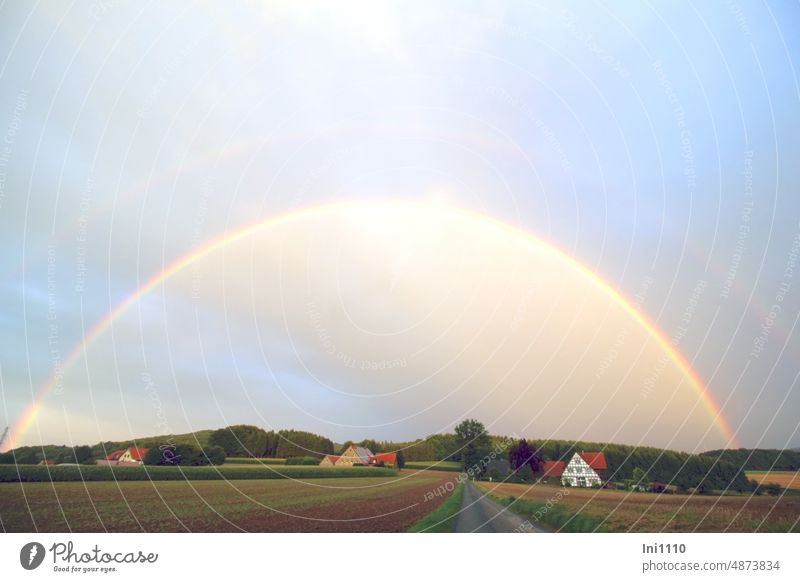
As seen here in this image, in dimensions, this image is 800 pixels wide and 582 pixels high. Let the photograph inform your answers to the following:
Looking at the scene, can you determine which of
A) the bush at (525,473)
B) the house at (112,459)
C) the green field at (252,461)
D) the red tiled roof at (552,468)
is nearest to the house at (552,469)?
the red tiled roof at (552,468)

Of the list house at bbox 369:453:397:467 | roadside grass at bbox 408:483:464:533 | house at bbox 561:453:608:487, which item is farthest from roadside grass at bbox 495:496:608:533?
house at bbox 369:453:397:467

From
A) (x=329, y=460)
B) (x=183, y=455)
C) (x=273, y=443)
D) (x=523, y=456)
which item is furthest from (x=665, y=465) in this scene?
(x=183, y=455)

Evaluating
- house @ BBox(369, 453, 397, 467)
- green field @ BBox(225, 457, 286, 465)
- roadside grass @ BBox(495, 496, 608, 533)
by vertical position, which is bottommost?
roadside grass @ BBox(495, 496, 608, 533)

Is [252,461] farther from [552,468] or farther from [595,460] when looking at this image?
[595,460]

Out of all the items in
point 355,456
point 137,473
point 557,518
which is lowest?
point 557,518

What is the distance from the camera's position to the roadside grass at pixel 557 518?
43.8 ft

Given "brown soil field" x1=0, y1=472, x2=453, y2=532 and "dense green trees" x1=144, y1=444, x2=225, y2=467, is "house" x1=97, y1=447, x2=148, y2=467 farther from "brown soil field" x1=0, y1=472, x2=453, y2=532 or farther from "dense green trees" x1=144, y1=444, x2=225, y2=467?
"brown soil field" x1=0, y1=472, x2=453, y2=532

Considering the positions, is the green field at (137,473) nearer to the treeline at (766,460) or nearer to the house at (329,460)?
the house at (329,460)

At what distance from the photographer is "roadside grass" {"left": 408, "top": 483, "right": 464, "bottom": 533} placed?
→ 44.0 feet

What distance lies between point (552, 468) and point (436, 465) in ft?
17.3

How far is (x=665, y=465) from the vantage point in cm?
2088

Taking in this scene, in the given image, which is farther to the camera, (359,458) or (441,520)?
(359,458)
